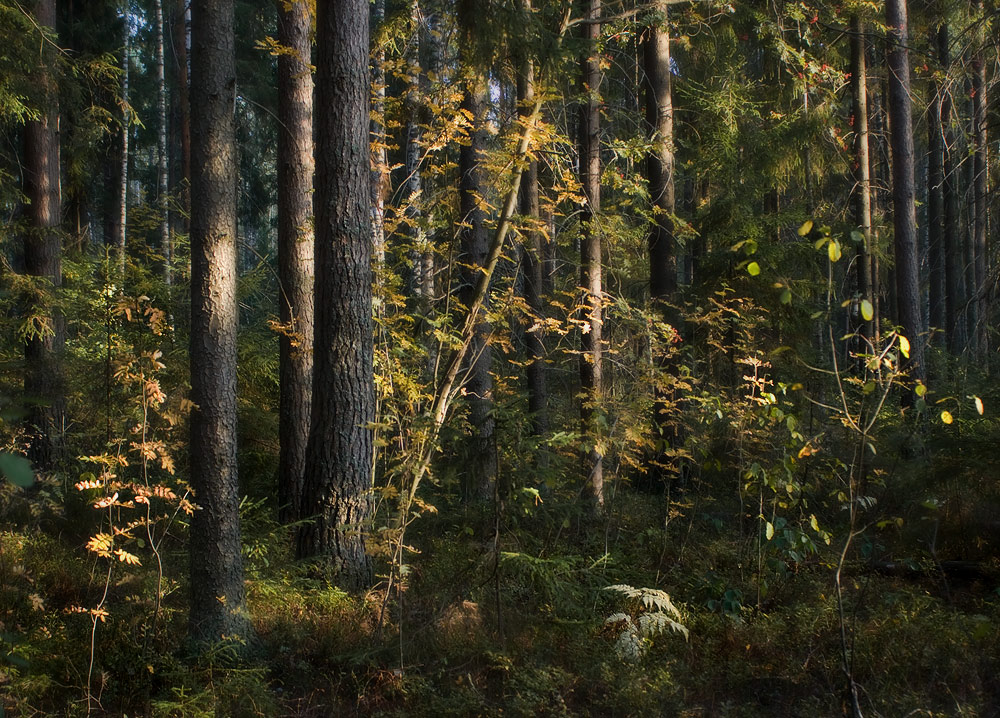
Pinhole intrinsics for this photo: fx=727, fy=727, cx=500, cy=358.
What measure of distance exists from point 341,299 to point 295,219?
2574 millimetres

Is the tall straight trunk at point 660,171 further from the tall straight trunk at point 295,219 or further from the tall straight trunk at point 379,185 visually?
the tall straight trunk at point 295,219

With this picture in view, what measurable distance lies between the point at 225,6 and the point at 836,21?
30.2 ft

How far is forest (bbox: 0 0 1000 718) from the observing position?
4.91 metres

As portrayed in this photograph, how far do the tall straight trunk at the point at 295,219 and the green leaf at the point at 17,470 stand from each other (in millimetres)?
6933

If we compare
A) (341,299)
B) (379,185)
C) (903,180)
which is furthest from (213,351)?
(903,180)

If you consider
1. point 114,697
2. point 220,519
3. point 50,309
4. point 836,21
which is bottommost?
point 114,697

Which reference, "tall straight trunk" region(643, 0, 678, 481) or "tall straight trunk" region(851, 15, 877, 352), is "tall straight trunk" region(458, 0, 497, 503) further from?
"tall straight trunk" region(851, 15, 877, 352)

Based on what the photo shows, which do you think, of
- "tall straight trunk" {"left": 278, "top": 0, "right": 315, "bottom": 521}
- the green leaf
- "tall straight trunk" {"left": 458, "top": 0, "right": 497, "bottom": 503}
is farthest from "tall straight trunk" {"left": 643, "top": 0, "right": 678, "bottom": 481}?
the green leaf

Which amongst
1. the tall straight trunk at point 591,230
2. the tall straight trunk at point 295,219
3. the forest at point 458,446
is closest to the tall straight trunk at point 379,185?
the forest at point 458,446

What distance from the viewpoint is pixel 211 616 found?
4.98 metres

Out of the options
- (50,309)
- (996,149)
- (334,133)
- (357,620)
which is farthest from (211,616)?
(996,149)

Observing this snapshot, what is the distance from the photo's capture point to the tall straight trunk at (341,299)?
246 inches

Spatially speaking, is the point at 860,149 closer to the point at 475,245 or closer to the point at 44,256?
the point at 475,245

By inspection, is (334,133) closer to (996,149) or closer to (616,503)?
(616,503)
